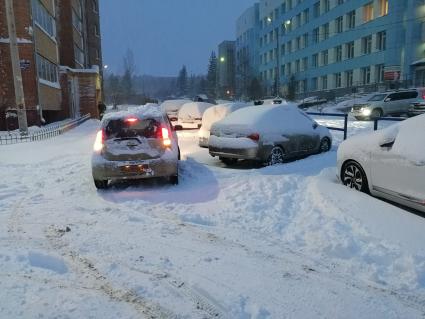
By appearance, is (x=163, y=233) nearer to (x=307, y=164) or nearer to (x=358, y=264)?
(x=358, y=264)

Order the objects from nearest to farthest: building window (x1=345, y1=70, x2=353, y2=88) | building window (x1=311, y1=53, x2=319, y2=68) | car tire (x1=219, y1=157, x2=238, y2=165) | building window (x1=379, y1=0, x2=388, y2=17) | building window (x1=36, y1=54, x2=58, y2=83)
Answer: car tire (x1=219, y1=157, x2=238, y2=165), building window (x1=36, y1=54, x2=58, y2=83), building window (x1=379, y1=0, x2=388, y2=17), building window (x1=345, y1=70, x2=353, y2=88), building window (x1=311, y1=53, x2=319, y2=68)

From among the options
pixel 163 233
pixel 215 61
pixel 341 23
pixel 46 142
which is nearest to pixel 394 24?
pixel 341 23

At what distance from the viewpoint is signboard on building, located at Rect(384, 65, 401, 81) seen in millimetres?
41469

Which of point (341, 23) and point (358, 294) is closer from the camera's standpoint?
point (358, 294)

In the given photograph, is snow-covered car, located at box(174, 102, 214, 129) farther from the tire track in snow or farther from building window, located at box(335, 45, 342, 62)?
building window, located at box(335, 45, 342, 62)

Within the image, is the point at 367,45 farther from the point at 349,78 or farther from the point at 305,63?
the point at 305,63

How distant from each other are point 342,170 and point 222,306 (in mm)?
4782

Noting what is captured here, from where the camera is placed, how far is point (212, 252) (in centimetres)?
489

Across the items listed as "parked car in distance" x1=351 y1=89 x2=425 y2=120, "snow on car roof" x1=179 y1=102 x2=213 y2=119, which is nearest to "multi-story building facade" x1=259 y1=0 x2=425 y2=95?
"parked car in distance" x1=351 y1=89 x2=425 y2=120

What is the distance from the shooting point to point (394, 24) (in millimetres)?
42062

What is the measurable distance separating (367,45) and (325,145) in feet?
133

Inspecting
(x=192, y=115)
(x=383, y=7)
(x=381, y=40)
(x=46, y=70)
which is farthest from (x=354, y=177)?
(x=383, y=7)

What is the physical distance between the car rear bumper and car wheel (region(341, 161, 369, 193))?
129 inches

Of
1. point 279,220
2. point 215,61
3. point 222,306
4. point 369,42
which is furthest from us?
point 215,61
